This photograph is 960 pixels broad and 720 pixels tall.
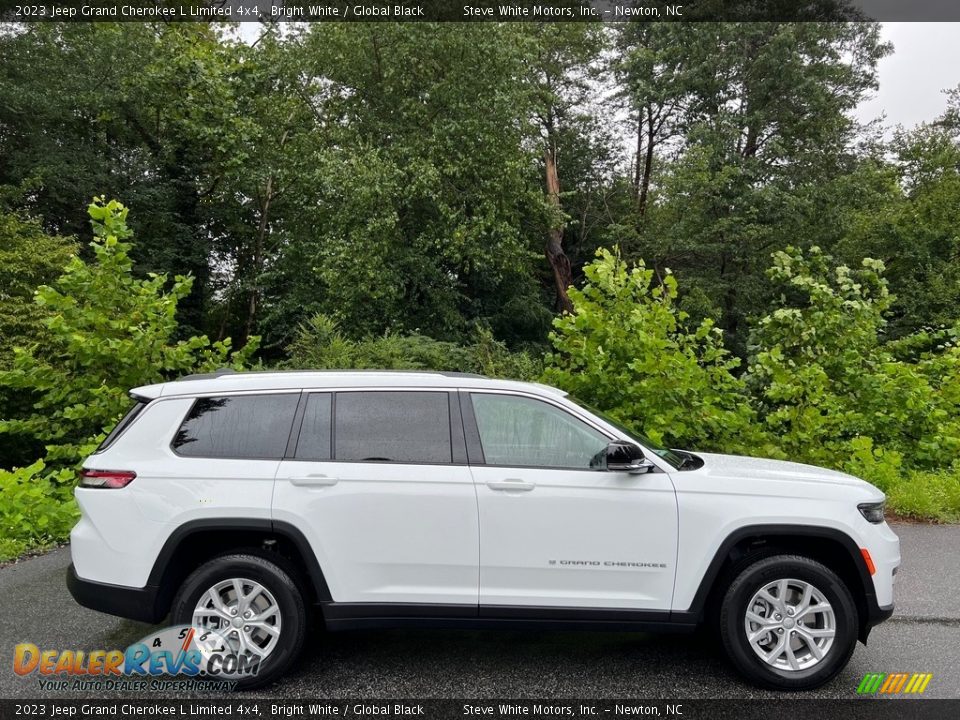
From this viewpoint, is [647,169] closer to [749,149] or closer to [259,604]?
[749,149]

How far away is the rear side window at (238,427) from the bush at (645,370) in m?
4.60

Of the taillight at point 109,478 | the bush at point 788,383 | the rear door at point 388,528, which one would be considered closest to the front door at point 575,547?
the rear door at point 388,528

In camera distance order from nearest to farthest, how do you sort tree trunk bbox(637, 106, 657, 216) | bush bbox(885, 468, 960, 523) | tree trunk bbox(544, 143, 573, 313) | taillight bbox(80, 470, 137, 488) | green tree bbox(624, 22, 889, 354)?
taillight bbox(80, 470, 137, 488), bush bbox(885, 468, 960, 523), green tree bbox(624, 22, 889, 354), tree trunk bbox(544, 143, 573, 313), tree trunk bbox(637, 106, 657, 216)

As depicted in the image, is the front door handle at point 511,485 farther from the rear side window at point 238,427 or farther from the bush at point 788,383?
the bush at point 788,383

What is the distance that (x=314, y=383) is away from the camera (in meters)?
4.11

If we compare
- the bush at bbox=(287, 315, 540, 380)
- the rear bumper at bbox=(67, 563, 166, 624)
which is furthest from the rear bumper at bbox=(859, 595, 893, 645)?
the bush at bbox=(287, 315, 540, 380)

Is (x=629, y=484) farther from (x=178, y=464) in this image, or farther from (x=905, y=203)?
(x=905, y=203)

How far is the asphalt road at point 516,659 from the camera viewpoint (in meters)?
3.77

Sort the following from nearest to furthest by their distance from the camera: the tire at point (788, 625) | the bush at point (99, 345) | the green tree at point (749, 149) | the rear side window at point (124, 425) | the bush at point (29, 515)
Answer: the tire at point (788, 625) < the rear side window at point (124, 425) < the bush at point (29, 515) < the bush at point (99, 345) < the green tree at point (749, 149)

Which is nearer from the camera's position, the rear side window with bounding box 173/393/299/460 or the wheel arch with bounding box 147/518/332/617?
the wheel arch with bounding box 147/518/332/617

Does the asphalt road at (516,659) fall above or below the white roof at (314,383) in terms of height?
below

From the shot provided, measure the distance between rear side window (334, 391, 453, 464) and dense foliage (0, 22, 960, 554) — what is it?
13.6 ft

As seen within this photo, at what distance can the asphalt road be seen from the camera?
3.77 metres

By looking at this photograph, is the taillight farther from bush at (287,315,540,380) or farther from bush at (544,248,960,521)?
bush at (287,315,540,380)
